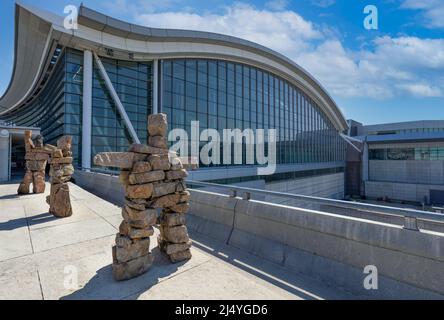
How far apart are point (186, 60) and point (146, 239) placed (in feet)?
79.8

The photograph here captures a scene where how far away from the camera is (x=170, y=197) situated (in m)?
4.25

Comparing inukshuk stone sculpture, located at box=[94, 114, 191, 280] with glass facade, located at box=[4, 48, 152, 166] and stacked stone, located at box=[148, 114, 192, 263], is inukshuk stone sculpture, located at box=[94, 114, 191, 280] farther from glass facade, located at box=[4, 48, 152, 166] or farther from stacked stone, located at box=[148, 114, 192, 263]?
glass facade, located at box=[4, 48, 152, 166]

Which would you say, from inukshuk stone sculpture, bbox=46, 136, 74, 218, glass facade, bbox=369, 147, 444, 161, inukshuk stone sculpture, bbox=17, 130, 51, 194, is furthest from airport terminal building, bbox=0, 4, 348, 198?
glass facade, bbox=369, 147, 444, 161

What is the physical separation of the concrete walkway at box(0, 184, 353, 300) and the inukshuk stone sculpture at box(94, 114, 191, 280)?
0.25m

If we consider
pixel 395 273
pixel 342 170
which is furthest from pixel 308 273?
pixel 342 170

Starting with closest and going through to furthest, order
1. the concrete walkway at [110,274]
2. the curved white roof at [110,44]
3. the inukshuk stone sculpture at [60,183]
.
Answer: the concrete walkway at [110,274]
the inukshuk stone sculpture at [60,183]
the curved white roof at [110,44]

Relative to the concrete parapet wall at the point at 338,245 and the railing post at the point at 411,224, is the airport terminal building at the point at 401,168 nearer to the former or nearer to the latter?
the concrete parapet wall at the point at 338,245

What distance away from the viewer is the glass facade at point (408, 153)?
1400 inches

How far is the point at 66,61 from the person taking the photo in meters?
19.2

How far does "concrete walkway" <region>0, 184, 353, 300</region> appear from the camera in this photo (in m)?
3.19

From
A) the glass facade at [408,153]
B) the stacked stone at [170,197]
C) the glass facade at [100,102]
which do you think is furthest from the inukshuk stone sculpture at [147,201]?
the glass facade at [408,153]

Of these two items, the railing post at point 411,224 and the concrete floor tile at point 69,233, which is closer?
the railing post at point 411,224

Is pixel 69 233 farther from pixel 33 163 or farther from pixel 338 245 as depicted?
pixel 33 163
